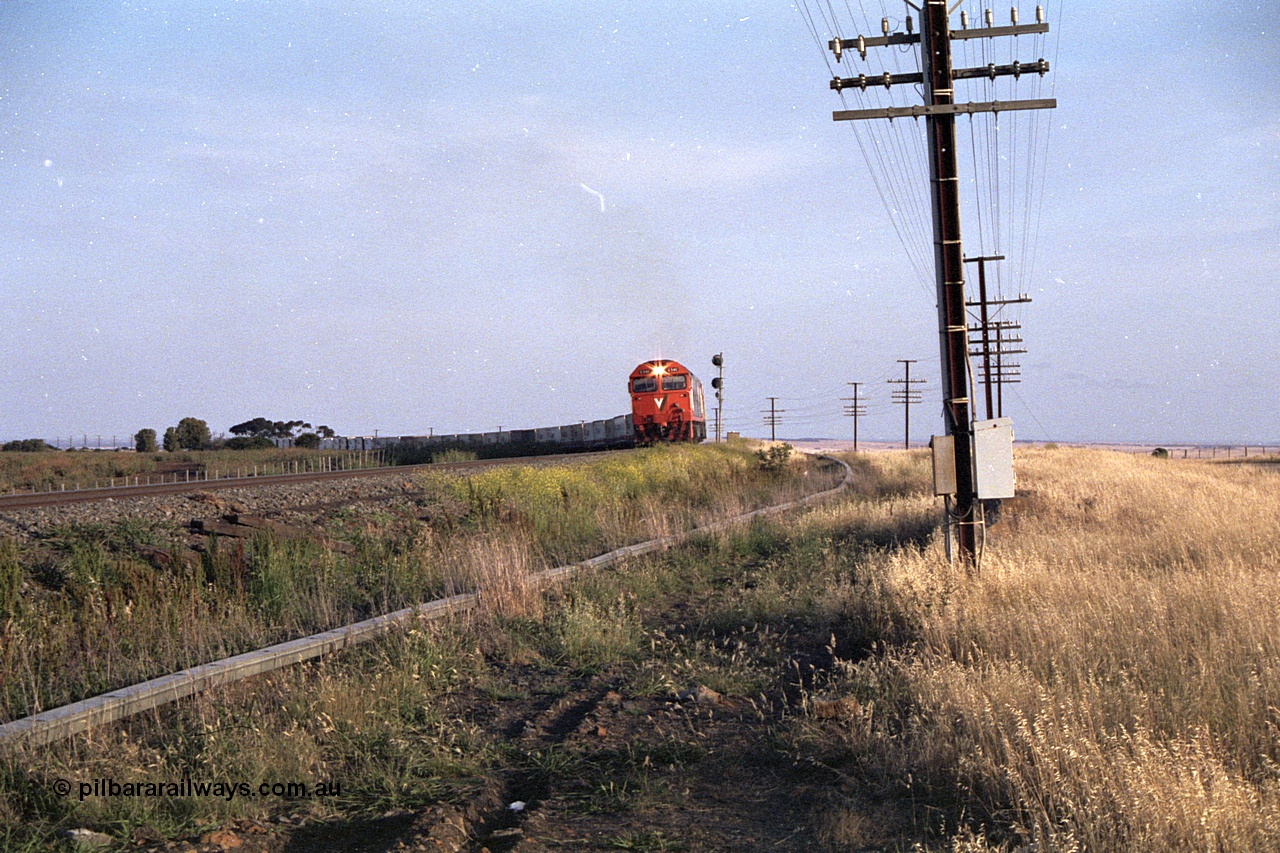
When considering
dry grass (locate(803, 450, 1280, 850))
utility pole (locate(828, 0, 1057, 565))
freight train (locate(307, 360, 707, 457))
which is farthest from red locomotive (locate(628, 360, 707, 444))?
dry grass (locate(803, 450, 1280, 850))

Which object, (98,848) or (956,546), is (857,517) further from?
(98,848)

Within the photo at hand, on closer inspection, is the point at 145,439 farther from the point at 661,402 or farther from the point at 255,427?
the point at 661,402

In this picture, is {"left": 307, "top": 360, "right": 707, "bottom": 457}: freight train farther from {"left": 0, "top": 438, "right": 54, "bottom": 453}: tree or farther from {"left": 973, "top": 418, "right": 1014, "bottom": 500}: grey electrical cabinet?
{"left": 973, "top": 418, "right": 1014, "bottom": 500}: grey electrical cabinet

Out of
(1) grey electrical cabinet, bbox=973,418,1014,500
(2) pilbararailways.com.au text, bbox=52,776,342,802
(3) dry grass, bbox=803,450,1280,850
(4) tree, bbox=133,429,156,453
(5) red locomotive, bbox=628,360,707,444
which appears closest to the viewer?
(3) dry grass, bbox=803,450,1280,850

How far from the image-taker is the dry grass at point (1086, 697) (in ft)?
11.2

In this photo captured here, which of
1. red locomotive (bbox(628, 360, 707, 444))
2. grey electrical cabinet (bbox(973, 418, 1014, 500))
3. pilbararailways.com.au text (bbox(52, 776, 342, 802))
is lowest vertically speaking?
pilbararailways.com.au text (bbox(52, 776, 342, 802))

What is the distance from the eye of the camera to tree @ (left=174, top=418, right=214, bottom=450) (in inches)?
1900

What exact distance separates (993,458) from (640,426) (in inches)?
1078

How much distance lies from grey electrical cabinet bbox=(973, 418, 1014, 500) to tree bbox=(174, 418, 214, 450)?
47.9 meters

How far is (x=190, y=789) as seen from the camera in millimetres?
3977

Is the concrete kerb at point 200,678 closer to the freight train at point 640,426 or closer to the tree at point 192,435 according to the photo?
the freight train at point 640,426

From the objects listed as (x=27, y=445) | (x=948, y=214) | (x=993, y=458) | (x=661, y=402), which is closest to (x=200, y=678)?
(x=993, y=458)

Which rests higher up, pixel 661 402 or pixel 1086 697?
pixel 661 402

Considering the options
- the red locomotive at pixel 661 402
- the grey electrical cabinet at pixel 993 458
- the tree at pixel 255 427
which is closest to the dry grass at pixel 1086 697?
the grey electrical cabinet at pixel 993 458
